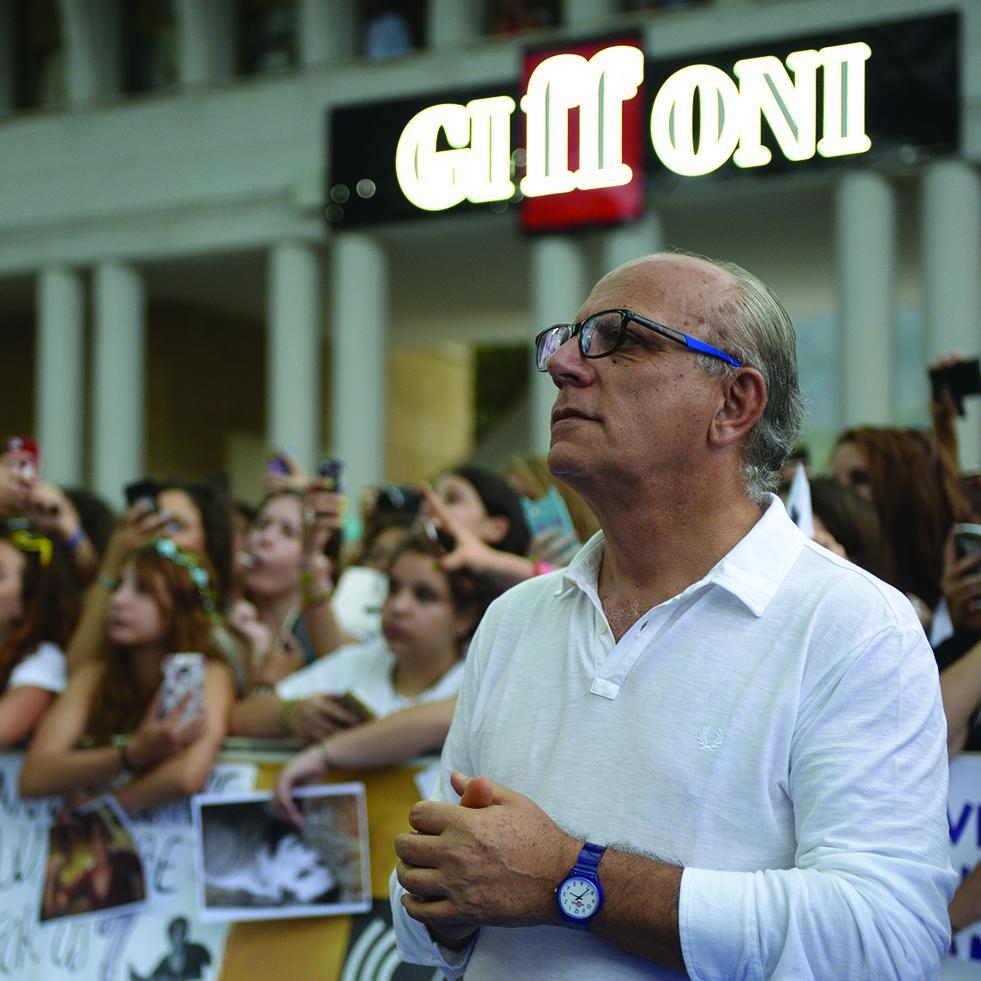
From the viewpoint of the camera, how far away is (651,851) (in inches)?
73.9

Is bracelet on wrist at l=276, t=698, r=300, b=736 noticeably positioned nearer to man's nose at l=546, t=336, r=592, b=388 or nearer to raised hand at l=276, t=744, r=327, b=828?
raised hand at l=276, t=744, r=327, b=828

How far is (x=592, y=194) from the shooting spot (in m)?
13.5

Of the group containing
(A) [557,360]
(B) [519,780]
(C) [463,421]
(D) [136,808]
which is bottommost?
(D) [136,808]

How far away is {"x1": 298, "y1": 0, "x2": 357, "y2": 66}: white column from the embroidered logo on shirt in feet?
47.8

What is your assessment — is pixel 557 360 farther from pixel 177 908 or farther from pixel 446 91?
pixel 446 91

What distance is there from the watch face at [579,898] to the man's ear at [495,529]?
2777mm

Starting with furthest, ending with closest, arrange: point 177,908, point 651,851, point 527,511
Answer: point 527,511
point 177,908
point 651,851

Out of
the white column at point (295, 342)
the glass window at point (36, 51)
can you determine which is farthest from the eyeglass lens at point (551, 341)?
the glass window at point (36, 51)

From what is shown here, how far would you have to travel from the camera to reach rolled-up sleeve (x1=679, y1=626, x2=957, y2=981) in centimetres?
172

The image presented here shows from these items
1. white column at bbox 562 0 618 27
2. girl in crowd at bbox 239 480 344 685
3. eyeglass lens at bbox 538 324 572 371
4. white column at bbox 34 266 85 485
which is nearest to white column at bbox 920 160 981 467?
white column at bbox 562 0 618 27

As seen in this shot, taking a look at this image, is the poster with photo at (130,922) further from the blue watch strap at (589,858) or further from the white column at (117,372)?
the white column at (117,372)

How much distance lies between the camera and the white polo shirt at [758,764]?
1.74 m

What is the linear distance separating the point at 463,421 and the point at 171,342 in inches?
252

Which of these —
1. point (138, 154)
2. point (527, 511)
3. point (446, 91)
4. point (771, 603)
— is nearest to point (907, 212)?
point (446, 91)
